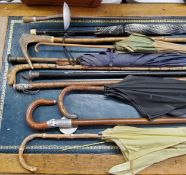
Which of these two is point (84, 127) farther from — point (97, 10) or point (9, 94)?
point (97, 10)

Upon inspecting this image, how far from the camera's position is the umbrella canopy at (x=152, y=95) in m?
1.19

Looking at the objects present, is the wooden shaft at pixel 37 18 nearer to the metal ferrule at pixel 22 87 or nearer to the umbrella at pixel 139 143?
the metal ferrule at pixel 22 87

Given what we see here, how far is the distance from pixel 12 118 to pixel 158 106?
515mm

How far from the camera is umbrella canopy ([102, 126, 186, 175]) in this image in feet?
A: 3.63

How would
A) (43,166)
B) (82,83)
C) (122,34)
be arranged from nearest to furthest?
(43,166), (82,83), (122,34)

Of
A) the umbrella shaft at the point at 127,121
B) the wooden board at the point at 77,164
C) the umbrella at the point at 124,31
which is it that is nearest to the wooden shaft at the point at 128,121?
the umbrella shaft at the point at 127,121

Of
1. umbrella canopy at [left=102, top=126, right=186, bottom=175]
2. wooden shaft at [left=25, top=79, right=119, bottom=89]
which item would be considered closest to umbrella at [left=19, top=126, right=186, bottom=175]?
umbrella canopy at [left=102, top=126, right=186, bottom=175]

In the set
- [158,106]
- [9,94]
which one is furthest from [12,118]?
[158,106]

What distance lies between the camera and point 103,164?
Answer: 1131mm

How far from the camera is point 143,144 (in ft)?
3.70

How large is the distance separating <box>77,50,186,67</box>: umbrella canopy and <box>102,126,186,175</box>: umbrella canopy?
258 millimetres

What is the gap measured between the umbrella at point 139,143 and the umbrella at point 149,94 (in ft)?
0.22

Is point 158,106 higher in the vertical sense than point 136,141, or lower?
higher

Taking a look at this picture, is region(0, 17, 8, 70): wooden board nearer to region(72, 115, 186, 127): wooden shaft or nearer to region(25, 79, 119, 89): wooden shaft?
region(25, 79, 119, 89): wooden shaft
